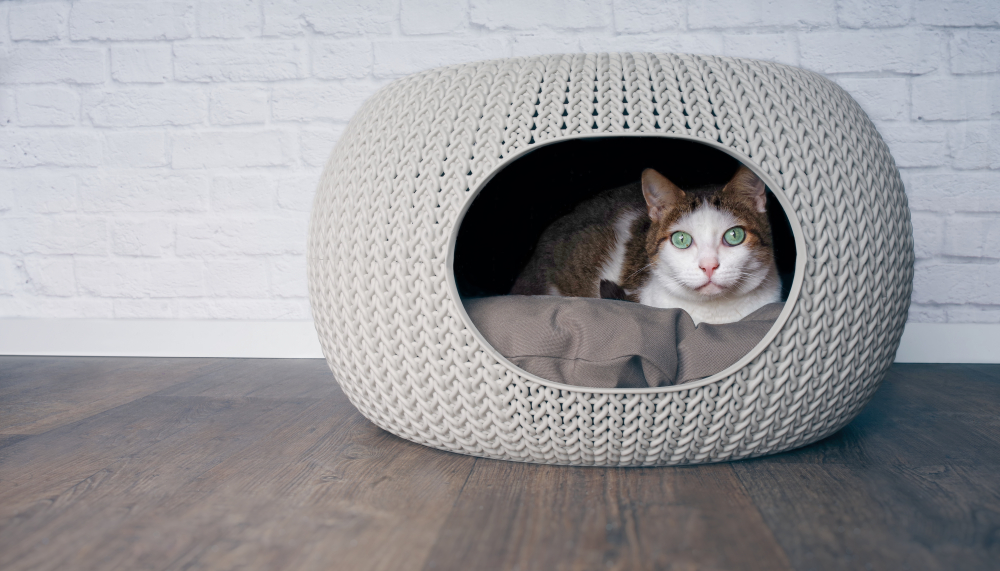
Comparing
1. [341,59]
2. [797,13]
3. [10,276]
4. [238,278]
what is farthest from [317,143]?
[797,13]

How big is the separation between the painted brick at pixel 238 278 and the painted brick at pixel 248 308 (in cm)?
2

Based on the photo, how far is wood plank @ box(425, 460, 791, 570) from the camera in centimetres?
61

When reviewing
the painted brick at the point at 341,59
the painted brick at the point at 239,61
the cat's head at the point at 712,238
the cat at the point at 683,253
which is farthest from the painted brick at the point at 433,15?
the cat's head at the point at 712,238

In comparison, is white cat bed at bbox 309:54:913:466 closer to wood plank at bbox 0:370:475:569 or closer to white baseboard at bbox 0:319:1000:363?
wood plank at bbox 0:370:475:569

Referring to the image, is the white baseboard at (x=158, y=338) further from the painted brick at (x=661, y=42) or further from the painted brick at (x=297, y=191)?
the painted brick at (x=661, y=42)

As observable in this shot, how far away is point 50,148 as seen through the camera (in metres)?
1.75

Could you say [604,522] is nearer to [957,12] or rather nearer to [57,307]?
[957,12]

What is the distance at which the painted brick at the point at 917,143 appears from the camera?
1.55 metres

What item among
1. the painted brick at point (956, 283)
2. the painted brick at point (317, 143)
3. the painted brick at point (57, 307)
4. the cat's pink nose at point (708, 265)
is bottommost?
the painted brick at point (57, 307)

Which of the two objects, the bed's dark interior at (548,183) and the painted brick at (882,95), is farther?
the painted brick at (882,95)

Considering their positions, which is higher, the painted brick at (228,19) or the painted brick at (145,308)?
the painted brick at (228,19)

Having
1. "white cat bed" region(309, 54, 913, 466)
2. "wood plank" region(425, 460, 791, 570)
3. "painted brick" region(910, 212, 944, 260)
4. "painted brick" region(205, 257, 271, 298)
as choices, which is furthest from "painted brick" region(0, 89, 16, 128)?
"painted brick" region(910, 212, 944, 260)

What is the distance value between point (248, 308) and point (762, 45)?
61.2 inches

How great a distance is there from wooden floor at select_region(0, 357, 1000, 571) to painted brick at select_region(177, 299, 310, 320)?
0.60 m
